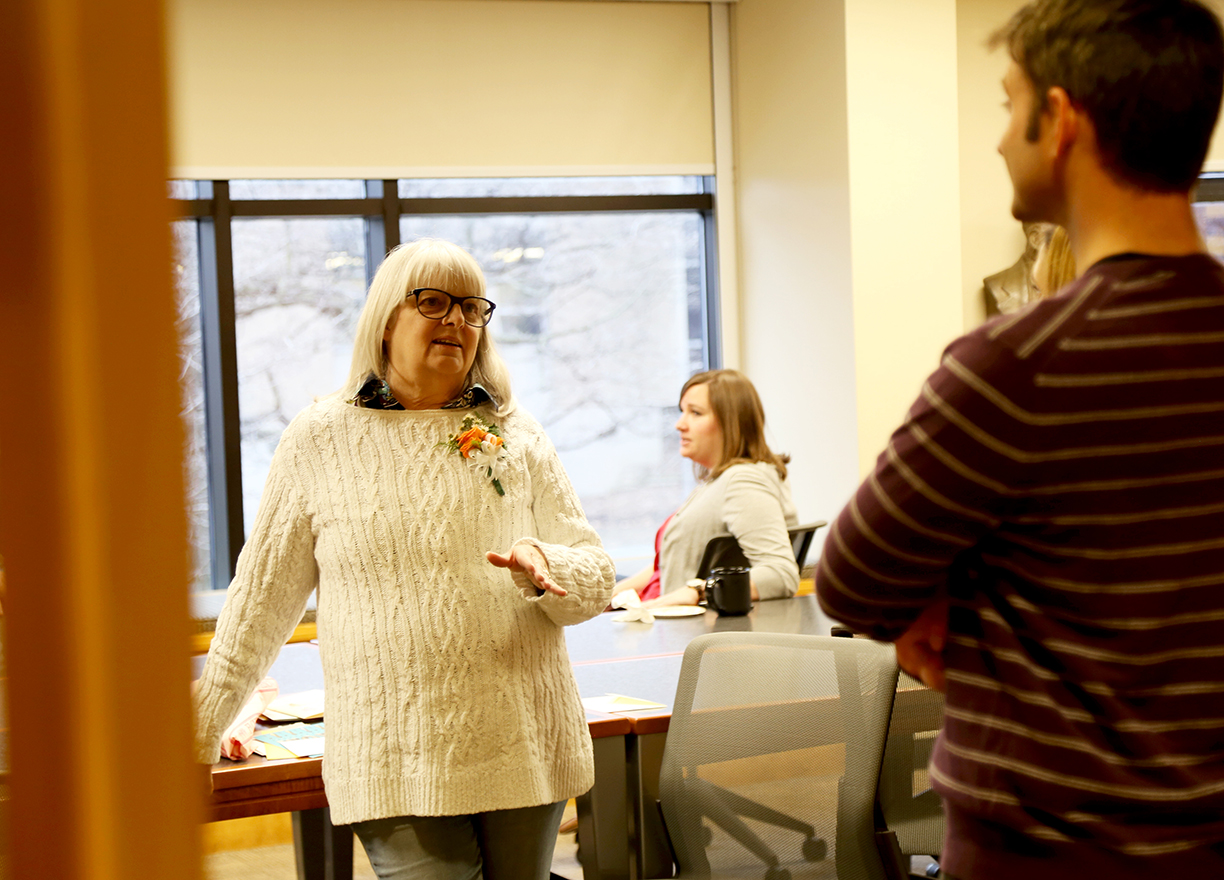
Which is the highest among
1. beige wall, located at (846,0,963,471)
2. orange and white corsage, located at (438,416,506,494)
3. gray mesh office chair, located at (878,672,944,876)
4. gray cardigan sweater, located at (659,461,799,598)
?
beige wall, located at (846,0,963,471)

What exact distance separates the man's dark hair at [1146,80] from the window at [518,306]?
4.82 m

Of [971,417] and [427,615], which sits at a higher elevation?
[971,417]

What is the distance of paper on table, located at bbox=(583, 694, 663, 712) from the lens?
2213 mm

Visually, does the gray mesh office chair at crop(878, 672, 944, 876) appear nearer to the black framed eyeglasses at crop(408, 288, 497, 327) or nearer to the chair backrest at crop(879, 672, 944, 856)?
the chair backrest at crop(879, 672, 944, 856)

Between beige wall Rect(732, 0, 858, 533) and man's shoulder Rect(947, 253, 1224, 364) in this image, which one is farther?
beige wall Rect(732, 0, 858, 533)

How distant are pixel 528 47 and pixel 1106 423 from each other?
524 centimetres

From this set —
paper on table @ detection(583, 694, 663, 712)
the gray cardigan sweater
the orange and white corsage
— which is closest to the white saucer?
the gray cardigan sweater

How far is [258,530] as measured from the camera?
5.49 ft

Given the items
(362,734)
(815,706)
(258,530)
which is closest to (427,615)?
(362,734)

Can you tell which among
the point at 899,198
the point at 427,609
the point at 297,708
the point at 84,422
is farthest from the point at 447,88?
the point at 84,422

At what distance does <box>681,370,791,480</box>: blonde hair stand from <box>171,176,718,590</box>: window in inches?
89.7

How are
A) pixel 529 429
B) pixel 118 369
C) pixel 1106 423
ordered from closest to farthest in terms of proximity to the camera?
pixel 118 369, pixel 1106 423, pixel 529 429

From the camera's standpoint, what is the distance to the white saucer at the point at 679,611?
331cm

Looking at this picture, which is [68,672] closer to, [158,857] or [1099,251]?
[158,857]
